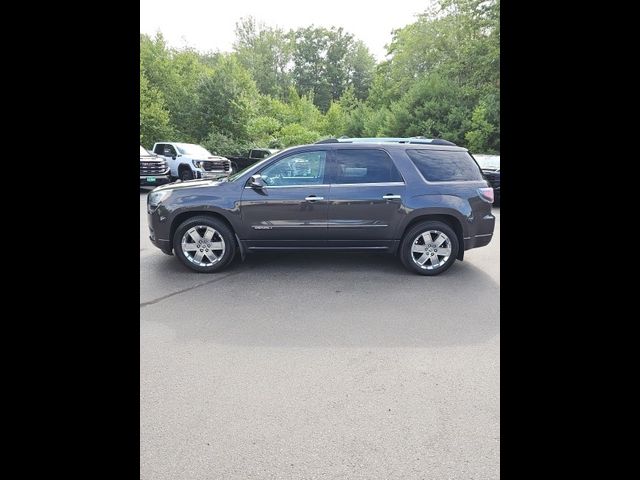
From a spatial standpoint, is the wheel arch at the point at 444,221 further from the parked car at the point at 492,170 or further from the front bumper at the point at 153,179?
the front bumper at the point at 153,179

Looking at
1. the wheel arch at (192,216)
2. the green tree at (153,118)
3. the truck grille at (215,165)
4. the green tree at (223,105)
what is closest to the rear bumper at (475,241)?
the wheel arch at (192,216)

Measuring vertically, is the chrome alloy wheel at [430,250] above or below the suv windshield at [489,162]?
below

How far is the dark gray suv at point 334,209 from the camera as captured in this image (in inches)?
230

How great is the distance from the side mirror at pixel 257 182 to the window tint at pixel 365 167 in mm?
986

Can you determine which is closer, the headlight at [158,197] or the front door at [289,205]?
the front door at [289,205]

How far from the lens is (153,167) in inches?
627

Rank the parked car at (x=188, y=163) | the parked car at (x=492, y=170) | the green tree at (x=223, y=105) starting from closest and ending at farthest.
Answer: the parked car at (x=492, y=170), the parked car at (x=188, y=163), the green tree at (x=223, y=105)

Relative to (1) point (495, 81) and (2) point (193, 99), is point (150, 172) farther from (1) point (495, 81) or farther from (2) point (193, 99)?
(1) point (495, 81)

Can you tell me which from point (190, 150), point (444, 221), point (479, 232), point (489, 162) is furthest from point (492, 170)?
point (190, 150)

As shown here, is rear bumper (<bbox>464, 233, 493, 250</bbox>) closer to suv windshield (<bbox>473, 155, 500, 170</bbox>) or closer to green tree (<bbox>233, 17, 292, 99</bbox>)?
suv windshield (<bbox>473, 155, 500, 170</bbox>)
